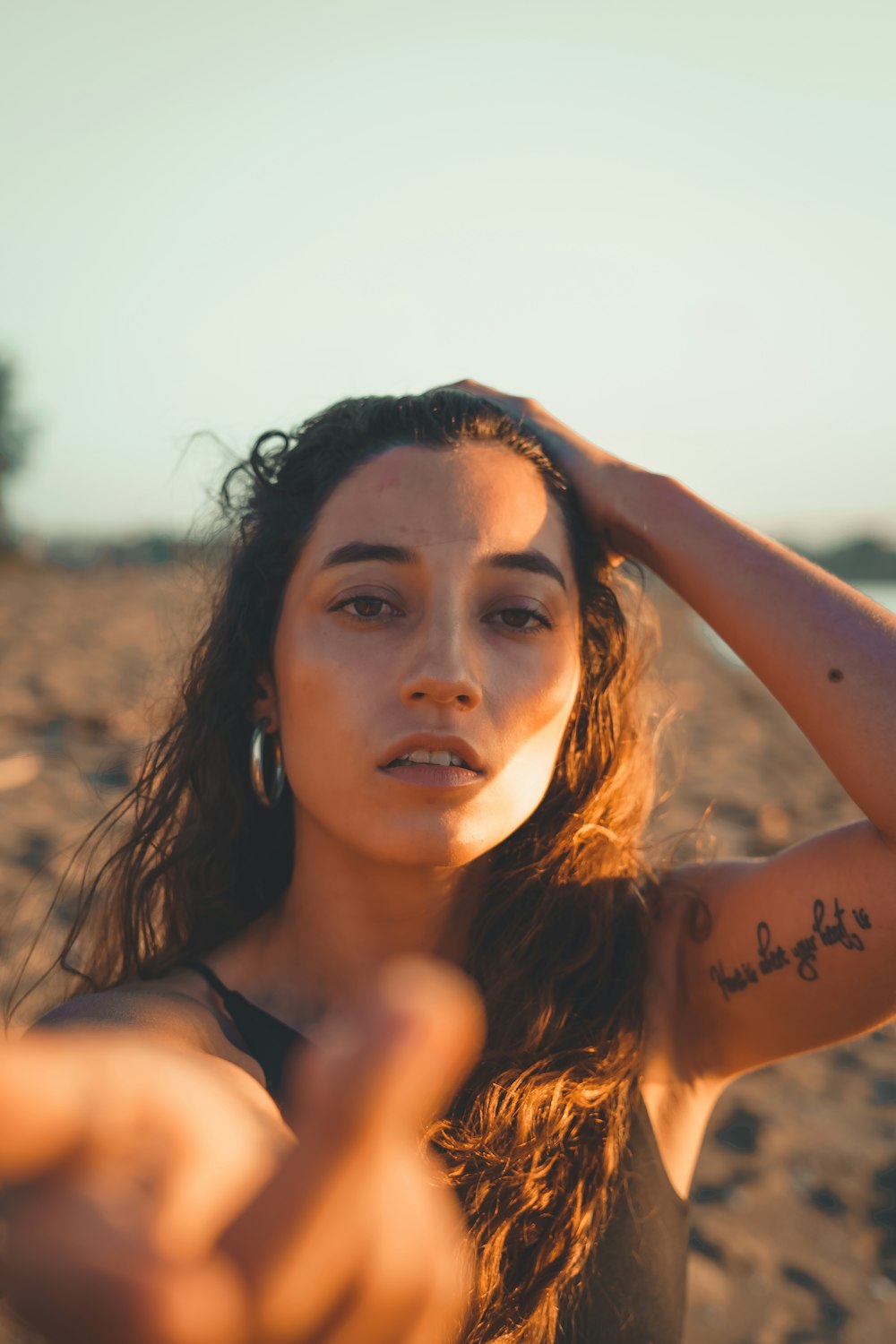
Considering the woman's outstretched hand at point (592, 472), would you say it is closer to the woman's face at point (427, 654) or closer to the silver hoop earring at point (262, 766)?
the woman's face at point (427, 654)

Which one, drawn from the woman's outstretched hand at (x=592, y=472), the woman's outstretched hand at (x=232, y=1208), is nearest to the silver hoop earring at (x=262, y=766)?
the woman's outstretched hand at (x=592, y=472)

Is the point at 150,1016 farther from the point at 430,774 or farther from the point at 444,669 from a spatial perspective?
the point at 444,669

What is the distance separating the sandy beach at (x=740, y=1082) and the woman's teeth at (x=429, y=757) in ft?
3.29

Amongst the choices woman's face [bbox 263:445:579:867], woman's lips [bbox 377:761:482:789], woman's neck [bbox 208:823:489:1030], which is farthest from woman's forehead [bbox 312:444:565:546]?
woman's neck [bbox 208:823:489:1030]

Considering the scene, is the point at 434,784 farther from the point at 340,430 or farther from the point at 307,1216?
the point at 307,1216

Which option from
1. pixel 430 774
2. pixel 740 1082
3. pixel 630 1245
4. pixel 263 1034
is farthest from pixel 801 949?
pixel 740 1082

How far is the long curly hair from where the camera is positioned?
1.80 meters

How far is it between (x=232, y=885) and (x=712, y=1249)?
6.54 feet

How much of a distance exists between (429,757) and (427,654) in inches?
7.3

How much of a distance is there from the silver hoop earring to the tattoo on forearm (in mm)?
1018

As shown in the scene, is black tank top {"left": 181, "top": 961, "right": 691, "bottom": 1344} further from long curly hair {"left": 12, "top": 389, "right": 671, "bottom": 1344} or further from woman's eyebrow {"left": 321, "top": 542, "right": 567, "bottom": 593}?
woman's eyebrow {"left": 321, "top": 542, "right": 567, "bottom": 593}

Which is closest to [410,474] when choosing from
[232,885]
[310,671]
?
[310,671]

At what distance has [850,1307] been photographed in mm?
2854

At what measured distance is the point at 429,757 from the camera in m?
1.75
